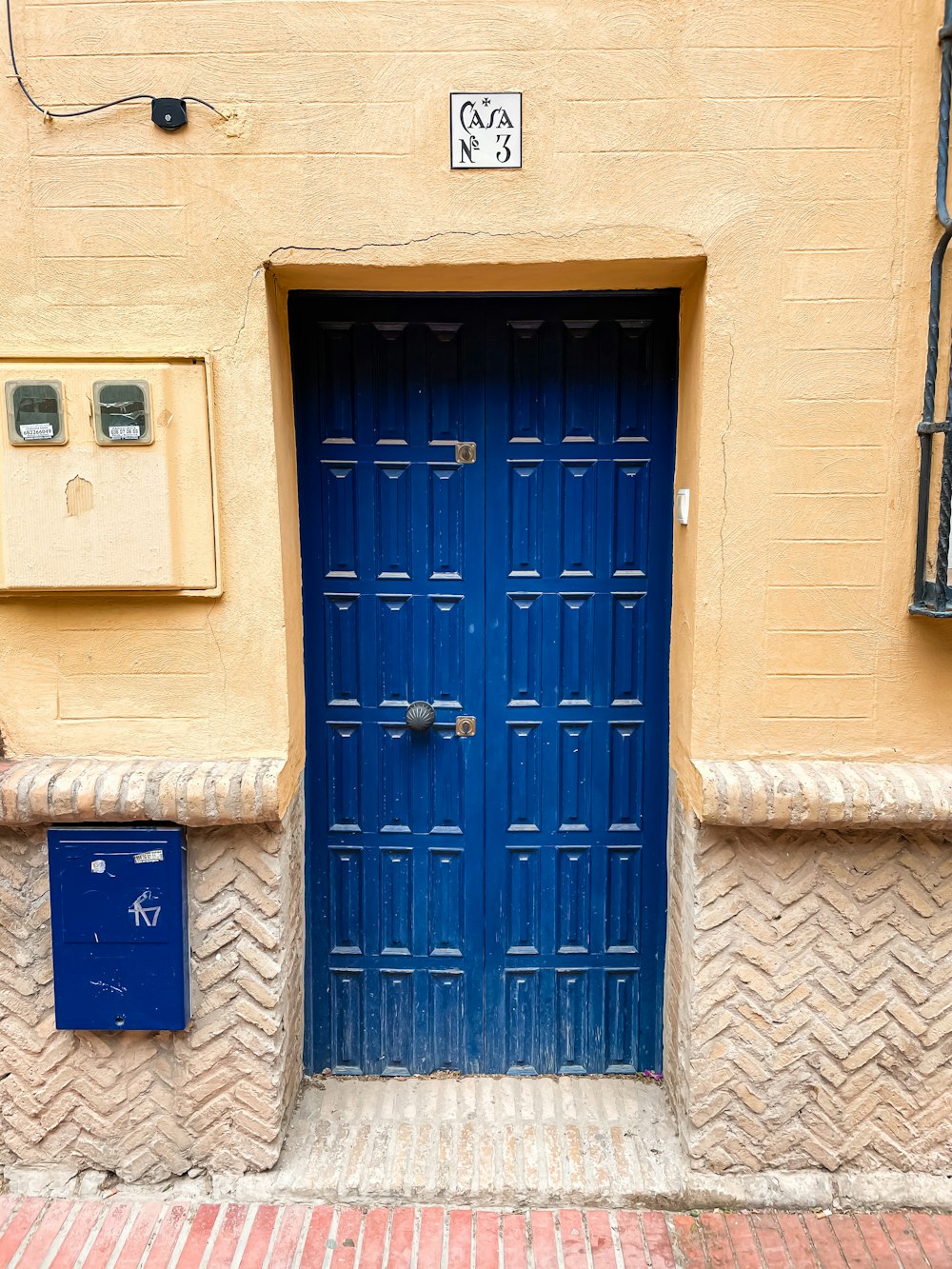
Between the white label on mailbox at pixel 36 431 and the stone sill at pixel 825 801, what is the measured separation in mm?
2362

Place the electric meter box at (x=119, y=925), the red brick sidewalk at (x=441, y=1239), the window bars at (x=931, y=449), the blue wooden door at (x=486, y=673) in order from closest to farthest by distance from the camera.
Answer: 1. the window bars at (x=931, y=449)
2. the red brick sidewalk at (x=441, y=1239)
3. the electric meter box at (x=119, y=925)
4. the blue wooden door at (x=486, y=673)

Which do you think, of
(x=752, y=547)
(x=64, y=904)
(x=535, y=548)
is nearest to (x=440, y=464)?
(x=535, y=548)

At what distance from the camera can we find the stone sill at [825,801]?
114 inches

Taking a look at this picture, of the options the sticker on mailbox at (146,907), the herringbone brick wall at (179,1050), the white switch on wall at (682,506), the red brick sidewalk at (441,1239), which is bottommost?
the red brick sidewalk at (441,1239)

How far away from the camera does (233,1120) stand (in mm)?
3162

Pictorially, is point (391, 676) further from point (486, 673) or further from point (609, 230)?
point (609, 230)

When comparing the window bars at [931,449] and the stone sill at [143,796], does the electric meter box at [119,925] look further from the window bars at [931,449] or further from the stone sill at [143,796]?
the window bars at [931,449]

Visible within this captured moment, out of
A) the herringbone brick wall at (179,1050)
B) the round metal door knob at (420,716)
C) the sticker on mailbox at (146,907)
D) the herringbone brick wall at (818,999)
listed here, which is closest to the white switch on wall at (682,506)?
the herringbone brick wall at (818,999)

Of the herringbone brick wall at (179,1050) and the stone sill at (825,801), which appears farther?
the herringbone brick wall at (179,1050)

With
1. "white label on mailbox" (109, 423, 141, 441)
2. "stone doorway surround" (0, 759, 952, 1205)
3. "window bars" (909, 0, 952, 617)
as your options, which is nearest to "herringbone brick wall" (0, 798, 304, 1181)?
"stone doorway surround" (0, 759, 952, 1205)

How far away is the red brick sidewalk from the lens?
113 inches

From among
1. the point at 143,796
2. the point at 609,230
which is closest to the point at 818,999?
the point at 143,796

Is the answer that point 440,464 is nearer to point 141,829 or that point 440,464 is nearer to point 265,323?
point 265,323

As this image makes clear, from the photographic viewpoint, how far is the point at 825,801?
2893 mm
